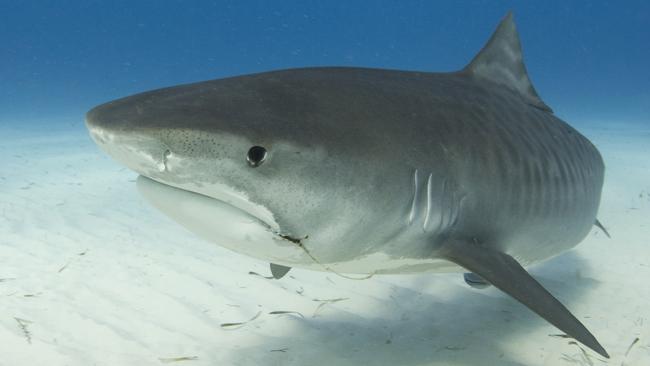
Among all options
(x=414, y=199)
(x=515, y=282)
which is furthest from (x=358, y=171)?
(x=515, y=282)

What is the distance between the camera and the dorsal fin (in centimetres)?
339

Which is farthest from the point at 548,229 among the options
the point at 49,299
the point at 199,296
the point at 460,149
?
the point at 49,299

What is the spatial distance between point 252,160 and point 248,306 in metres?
1.99

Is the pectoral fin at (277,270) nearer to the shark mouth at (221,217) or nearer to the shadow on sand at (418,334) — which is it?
the shadow on sand at (418,334)

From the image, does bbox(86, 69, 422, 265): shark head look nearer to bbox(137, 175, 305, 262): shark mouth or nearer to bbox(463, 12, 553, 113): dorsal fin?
bbox(137, 175, 305, 262): shark mouth

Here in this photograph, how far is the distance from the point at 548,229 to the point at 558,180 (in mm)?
310

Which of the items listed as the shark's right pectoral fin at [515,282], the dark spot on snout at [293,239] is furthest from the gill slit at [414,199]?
the dark spot on snout at [293,239]

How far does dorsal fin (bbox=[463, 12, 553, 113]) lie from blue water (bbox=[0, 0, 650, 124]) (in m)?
29.9

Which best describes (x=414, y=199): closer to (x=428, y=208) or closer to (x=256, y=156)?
(x=428, y=208)

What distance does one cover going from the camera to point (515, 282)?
6.56ft

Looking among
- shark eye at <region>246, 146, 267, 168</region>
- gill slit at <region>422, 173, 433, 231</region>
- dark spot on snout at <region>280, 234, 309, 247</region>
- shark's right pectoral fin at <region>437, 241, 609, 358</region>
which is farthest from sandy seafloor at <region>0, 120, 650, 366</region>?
shark eye at <region>246, 146, 267, 168</region>

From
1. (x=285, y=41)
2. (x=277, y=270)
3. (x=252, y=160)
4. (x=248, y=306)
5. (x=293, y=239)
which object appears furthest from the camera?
(x=285, y=41)

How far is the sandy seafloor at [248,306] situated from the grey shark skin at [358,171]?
50 centimetres

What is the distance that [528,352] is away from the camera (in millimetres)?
2686
